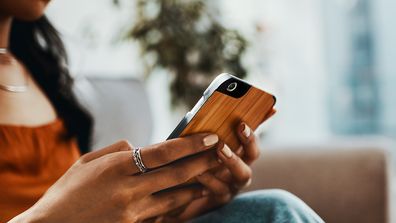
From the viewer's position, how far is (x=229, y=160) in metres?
0.62

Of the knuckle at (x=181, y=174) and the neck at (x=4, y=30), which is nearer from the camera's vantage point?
the knuckle at (x=181, y=174)

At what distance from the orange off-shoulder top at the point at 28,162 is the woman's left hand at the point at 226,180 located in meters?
0.25

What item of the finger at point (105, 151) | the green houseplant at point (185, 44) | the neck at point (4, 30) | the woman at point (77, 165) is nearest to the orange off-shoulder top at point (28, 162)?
the woman at point (77, 165)

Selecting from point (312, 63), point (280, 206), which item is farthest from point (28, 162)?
point (312, 63)

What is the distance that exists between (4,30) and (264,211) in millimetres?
584

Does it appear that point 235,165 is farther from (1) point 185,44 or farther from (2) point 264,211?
(1) point 185,44

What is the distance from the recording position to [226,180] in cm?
70

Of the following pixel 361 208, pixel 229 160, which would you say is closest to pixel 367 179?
pixel 361 208

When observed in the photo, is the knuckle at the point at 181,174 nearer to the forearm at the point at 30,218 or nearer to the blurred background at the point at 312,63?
the forearm at the point at 30,218

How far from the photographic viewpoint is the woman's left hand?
64 centimetres

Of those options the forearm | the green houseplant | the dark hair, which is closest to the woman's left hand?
the forearm

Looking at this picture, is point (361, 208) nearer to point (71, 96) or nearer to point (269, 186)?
point (269, 186)

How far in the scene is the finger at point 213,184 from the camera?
66 centimetres

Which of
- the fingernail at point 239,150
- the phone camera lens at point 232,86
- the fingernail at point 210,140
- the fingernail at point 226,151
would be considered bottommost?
the fingernail at point 239,150
